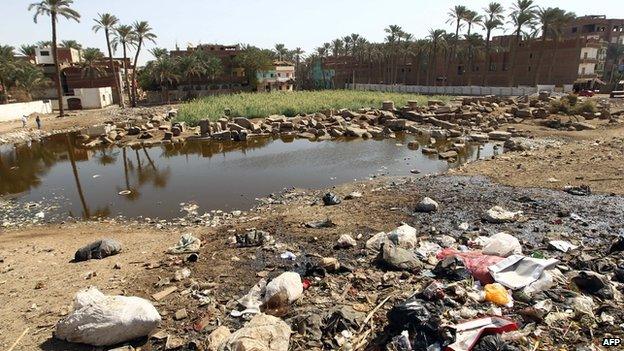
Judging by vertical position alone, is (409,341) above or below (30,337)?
above

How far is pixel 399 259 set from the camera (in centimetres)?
542

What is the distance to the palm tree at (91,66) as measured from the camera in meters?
42.6

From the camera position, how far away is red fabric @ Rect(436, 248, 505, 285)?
480 centimetres

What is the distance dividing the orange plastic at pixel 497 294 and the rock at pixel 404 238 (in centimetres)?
163

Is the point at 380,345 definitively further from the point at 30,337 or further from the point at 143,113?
the point at 143,113

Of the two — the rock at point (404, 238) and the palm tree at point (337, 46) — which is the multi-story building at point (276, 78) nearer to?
the palm tree at point (337, 46)

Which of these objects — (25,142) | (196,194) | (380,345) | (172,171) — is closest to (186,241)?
(380,345)

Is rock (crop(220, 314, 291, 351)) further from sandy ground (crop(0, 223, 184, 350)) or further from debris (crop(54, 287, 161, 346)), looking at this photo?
sandy ground (crop(0, 223, 184, 350))

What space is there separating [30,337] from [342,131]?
59.6 ft

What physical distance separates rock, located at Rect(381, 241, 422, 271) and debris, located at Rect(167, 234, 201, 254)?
3.05 m

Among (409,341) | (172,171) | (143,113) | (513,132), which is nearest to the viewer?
(409,341)

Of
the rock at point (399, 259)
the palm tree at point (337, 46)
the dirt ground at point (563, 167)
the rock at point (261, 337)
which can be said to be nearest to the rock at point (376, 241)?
the rock at point (399, 259)

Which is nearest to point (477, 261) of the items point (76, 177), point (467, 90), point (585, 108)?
point (76, 177)

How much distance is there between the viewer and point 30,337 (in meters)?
4.32
